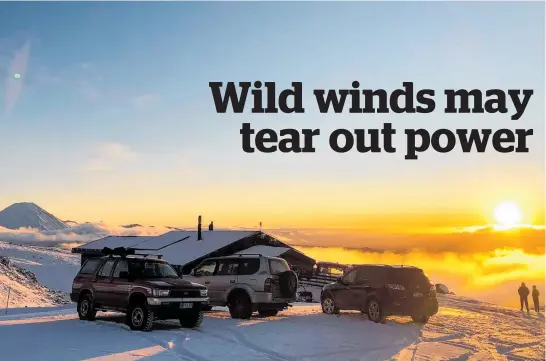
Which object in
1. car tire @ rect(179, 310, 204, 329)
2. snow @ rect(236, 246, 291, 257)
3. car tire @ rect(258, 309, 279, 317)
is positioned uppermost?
snow @ rect(236, 246, 291, 257)

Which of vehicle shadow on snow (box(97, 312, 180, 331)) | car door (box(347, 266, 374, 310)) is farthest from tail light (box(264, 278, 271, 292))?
→ car door (box(347, 266, 374, 310))

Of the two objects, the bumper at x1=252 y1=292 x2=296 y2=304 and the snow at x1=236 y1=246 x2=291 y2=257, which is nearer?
the bumper at x1=252 y1=292 x2=296 y2=304

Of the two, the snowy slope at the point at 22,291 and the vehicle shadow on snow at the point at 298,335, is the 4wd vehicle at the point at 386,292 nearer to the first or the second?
the vehicle shadow on snow at the point at 298,335

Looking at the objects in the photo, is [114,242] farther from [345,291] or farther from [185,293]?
[185,293]

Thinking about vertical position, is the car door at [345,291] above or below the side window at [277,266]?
below

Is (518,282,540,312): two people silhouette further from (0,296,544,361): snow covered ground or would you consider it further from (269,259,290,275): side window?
(269,259,290,275): side window

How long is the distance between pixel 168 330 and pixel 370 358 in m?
5.60

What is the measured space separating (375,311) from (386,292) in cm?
74

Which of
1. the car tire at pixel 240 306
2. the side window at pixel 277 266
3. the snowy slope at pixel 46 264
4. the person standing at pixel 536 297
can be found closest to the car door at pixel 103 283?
the car tire at pixel 240 306

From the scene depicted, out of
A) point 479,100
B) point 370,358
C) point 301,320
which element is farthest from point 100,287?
point 479,100

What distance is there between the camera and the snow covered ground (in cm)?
1127

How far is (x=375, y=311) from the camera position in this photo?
17562 mm

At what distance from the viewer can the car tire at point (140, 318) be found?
1404cm

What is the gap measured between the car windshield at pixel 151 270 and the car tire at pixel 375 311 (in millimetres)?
6458
